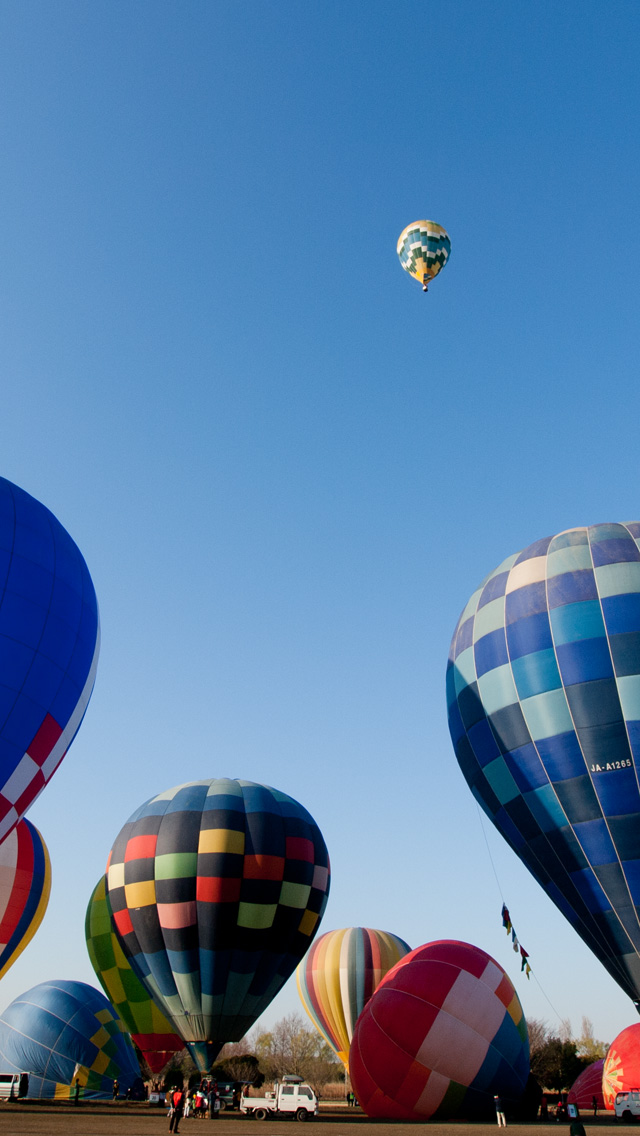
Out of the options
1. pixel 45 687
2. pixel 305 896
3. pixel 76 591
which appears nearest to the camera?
pixel 45 687

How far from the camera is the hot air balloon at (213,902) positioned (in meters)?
19.7

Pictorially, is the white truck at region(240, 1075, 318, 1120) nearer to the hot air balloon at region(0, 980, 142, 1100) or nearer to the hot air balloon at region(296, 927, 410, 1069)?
the hot air balloon at region(0, 980, 142, 1100)

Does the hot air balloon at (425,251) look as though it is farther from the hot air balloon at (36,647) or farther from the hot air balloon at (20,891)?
the hot air balloon at (20,891)

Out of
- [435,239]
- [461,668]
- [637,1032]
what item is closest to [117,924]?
[461,668]

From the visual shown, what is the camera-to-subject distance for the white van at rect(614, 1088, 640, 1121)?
1733cm

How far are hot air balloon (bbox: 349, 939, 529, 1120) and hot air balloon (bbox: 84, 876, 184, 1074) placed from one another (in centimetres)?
1048

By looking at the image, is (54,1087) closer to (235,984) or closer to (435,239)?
(235,984)

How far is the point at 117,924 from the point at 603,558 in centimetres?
1475

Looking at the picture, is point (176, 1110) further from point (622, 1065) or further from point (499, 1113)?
point (622, 1065)

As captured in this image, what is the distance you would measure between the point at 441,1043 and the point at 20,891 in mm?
13762

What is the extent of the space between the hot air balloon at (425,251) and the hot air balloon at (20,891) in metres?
19.5

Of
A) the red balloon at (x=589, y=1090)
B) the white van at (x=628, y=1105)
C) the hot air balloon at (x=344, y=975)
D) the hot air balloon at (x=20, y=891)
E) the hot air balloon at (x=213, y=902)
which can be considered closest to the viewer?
the white van at (x=628, y=1105)

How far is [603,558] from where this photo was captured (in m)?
17.4

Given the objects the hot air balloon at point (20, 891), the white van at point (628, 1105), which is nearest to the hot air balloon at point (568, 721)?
the white van at point (628, 1105)
